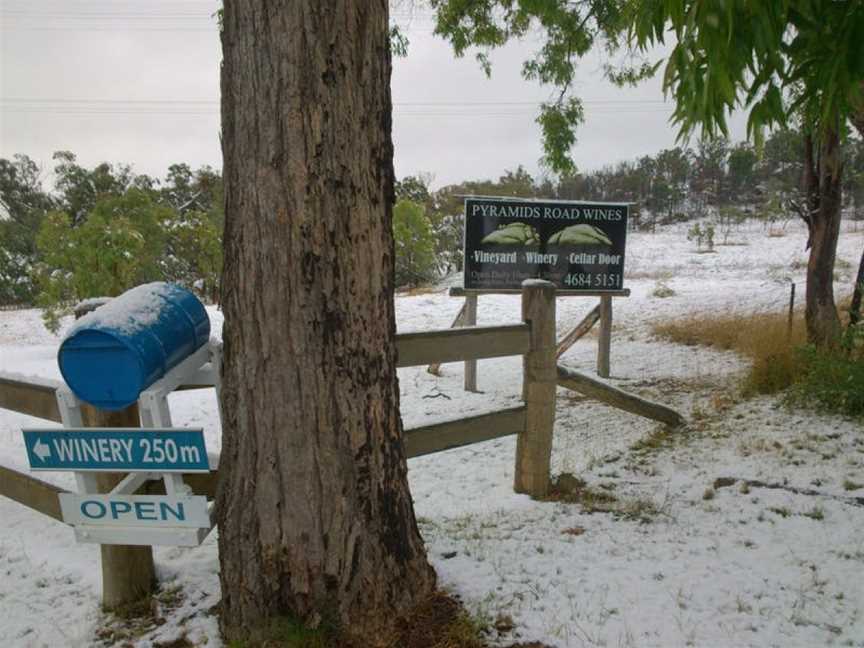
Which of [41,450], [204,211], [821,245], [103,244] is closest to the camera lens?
[41,450]

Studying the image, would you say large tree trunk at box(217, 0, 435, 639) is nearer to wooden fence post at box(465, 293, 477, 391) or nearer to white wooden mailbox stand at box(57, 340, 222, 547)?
white wooden mailbox stand at box(57, 340, 222, 547)

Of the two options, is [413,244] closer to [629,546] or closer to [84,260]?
[84,260]

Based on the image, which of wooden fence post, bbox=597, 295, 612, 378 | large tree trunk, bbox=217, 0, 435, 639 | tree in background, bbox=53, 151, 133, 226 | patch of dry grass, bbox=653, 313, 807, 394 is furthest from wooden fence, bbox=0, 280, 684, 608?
tree in background, bbox=53, 151, 133, 226

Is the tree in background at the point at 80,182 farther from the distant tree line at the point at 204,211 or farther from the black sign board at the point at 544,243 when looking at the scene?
the black sign board at the point at 544,243

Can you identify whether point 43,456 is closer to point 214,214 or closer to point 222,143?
point 222,143

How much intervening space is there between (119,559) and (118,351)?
1001 mm

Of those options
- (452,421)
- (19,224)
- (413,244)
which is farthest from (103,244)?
(19,224)

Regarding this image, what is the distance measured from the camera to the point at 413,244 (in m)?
24.5

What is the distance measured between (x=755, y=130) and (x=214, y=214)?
30.3 meters

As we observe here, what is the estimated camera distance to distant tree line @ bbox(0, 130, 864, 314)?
1263cm

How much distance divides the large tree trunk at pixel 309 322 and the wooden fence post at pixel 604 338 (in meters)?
6.42

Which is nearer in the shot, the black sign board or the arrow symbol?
the arrow symbol

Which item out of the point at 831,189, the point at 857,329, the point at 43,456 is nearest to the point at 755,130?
the point at 43,456

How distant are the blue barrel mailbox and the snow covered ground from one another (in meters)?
0.98
